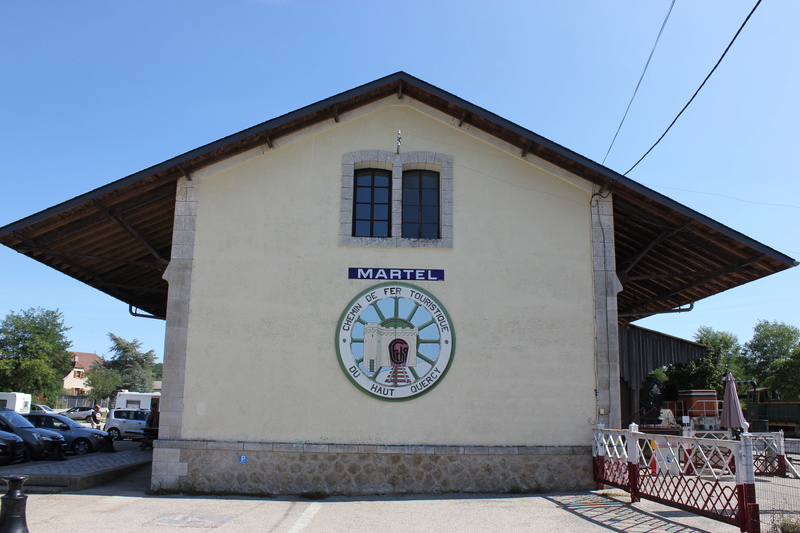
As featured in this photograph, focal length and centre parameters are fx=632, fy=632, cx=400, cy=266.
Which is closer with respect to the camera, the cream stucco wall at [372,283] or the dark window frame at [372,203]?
the cream stucco wall at [372,283]

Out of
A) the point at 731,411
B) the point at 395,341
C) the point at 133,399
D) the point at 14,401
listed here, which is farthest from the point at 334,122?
the point at 14,401

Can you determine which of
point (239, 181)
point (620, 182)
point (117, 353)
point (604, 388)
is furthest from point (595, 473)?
Answer: point (117, 353)

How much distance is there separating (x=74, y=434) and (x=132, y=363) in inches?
2293

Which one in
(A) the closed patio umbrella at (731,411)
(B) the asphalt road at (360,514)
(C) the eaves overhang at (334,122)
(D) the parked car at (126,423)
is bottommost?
(D) the parked car at (126,423)

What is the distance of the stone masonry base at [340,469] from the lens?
10234 mm

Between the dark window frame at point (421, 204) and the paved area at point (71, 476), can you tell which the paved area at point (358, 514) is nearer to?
the paved area at point (71, 476)

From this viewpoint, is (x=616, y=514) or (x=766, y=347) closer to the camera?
(x=616, y=514)

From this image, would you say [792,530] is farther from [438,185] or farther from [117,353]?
[117,353]

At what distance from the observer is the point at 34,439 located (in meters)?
16.0

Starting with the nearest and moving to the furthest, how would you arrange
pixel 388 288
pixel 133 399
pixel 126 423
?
pixel 388 288, pixel 126 423, pixel 133 399

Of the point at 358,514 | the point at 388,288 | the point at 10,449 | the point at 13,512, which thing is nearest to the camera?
the point at 13,512

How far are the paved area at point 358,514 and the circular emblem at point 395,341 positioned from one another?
1.84 metres

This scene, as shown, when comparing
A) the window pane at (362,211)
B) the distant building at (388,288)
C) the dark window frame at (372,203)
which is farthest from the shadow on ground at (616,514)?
the window pane at (362,211)

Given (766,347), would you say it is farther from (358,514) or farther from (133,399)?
(358,514)
